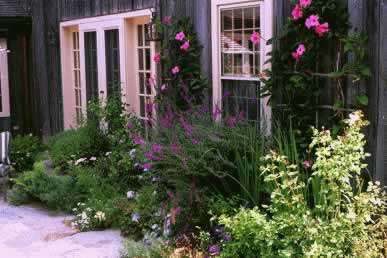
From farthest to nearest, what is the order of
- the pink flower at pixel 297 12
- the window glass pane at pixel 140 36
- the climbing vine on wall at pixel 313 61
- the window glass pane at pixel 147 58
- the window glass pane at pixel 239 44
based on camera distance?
the window glass pane at pixel 140 36 → the window glass pane at pixel 147 58 → the window glass pane at pixel 239 44 → the pink flower at pixel 297 12 → the climbing vine on wall at pixel 313 61

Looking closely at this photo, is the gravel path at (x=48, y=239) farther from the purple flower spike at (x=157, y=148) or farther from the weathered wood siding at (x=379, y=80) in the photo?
the weathered wood siding at (x=379, y=80)

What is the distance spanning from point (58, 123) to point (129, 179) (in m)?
4.35

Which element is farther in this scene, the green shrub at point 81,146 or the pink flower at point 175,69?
the green shrub at point 81,146

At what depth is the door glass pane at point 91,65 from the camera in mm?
9641

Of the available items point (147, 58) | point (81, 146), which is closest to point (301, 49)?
point (147, 58)

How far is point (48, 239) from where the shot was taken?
6086 millimetres

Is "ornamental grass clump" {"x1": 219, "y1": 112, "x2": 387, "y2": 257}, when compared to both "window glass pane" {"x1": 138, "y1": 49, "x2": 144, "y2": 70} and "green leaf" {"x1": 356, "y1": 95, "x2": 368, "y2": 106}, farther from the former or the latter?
"window glass pane" {"x1": 138, "y1": 49, "x2": 144, "y2": 70}

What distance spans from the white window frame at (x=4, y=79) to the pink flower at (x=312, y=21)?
27.0 ft

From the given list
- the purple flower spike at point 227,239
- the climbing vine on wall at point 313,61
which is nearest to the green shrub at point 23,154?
the climbing vine on wall at point 313,61

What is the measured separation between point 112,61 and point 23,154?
2.02 meters

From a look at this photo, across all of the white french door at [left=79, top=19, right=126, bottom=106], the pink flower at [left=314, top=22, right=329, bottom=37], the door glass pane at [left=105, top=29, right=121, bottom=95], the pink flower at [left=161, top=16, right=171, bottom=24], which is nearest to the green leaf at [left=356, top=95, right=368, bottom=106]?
the pink flower at [left=314, top=22, right=329, bottom=37]

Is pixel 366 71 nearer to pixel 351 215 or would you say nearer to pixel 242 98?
pixel 351 215

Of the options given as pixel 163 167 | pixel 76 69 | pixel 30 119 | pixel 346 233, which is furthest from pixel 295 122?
pixel 30 119

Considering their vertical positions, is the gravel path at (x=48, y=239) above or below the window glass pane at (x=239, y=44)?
below
